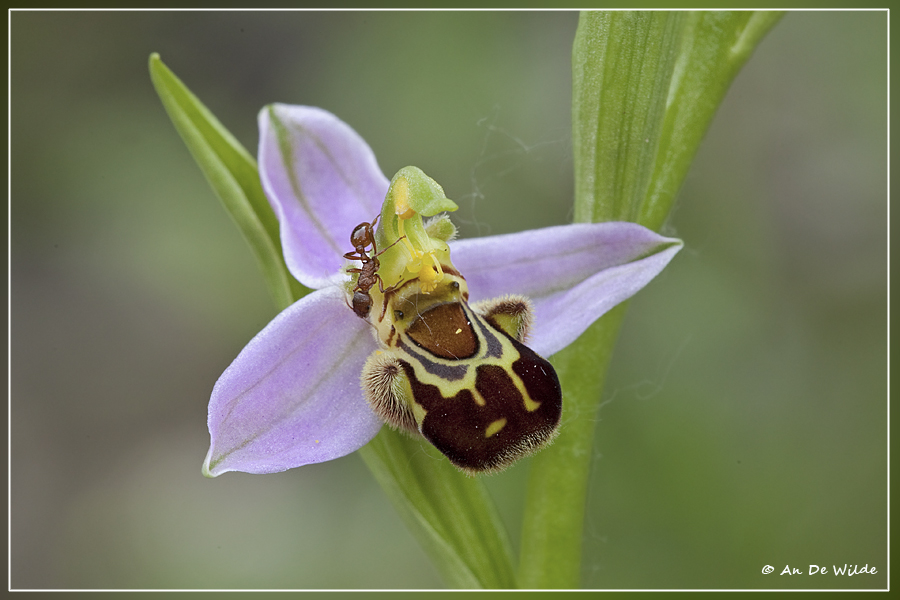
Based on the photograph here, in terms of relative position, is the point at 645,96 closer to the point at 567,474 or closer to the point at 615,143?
the point at 615,143

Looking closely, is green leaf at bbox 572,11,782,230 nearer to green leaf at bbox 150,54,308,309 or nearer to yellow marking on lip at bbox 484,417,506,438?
yellow marking on lip at bbox 484,417,506,438

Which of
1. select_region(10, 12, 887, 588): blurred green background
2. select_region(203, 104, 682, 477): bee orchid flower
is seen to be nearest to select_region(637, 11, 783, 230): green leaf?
select_region(203, 104, 682, 477): bee orchid flower

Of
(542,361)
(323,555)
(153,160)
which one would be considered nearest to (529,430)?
(542,361)

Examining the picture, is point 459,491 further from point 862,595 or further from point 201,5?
point 201,5

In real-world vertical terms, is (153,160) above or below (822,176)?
below

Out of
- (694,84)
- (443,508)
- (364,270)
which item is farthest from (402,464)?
(694,84)

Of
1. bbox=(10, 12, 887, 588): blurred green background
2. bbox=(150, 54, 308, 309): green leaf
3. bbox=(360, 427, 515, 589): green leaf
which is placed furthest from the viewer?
bbox=(10, 12, 887, 588): blurred green background
